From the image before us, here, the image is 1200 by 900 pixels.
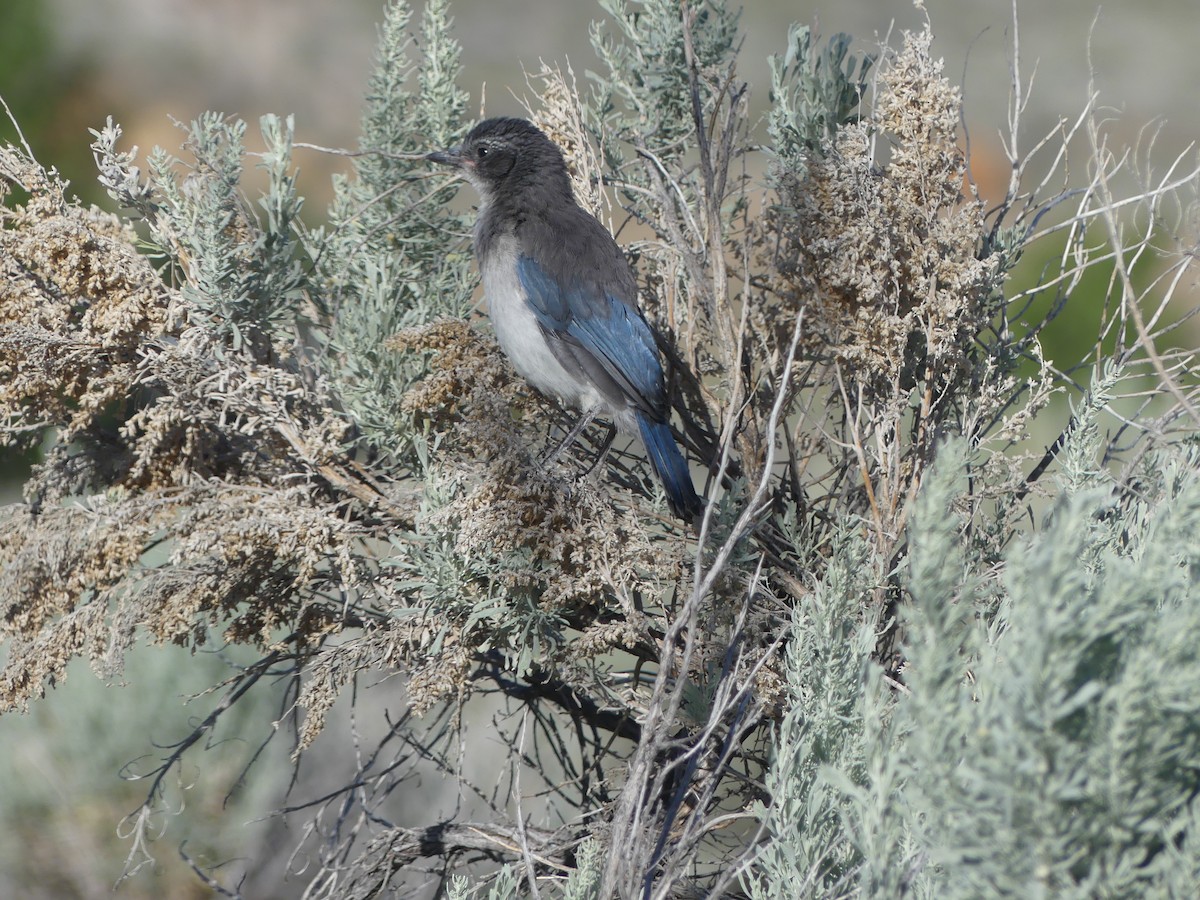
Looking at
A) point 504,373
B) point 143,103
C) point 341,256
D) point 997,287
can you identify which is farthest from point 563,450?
point 143,103

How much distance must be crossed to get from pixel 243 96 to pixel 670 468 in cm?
1865

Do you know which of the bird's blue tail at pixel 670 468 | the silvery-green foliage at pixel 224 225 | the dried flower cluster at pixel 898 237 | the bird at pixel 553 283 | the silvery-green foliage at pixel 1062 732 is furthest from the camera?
the bird at pixel 553 283

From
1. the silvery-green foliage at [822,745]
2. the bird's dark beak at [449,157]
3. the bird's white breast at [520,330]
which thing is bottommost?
the silvery-green foliage at [822,745]

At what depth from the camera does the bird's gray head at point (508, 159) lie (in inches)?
127

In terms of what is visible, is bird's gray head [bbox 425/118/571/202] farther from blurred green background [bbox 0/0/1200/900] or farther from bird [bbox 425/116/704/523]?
blurred green background [bbox 0/0/1200/900]

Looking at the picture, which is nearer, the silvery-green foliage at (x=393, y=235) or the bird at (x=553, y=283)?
the silvery-green foliage at (x=393, y=235)

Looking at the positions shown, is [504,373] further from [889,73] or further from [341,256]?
[889,73]

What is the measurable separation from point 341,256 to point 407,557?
0.95 meters

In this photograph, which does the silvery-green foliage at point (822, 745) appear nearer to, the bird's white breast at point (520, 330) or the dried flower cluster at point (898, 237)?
the dried flower cluster at point (898, 237)

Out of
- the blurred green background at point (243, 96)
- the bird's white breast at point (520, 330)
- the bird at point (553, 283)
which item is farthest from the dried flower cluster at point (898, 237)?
the bird's white breast at point (520, 330)

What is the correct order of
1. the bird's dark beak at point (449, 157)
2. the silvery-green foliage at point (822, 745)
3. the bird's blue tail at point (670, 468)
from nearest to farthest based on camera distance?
the silvery-green foliage at point (822, 745) < the bird's blue tail at point (670, 468) < the bird's dark beak at point (449, 157)

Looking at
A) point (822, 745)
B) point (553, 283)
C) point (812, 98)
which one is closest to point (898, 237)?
point (812, 98)

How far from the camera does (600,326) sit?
340 cm

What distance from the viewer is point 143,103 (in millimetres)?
16844
